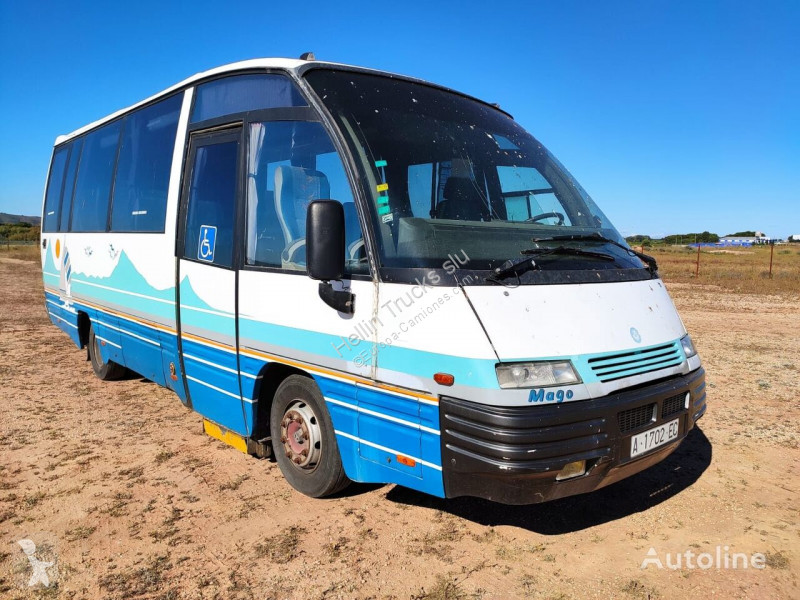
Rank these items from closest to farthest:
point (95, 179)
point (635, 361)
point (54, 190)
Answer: point (635, 361), point (95, 179), point (54, 190)

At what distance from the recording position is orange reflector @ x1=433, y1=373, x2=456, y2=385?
10.3 feet

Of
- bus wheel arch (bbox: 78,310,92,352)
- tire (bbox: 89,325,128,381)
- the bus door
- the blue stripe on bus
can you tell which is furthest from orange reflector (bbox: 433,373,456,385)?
bus wheel arch (bbox: 78,310,92,352)

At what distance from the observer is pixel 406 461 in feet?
11.1

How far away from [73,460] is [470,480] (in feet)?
12.2

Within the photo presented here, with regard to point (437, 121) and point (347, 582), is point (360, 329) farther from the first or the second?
point (437, 121)

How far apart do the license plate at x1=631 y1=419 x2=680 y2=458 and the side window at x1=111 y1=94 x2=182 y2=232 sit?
4370mm

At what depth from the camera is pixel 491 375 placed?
3.03 meters

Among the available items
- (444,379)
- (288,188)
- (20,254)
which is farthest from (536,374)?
(20,254)

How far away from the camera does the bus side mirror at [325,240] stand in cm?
333

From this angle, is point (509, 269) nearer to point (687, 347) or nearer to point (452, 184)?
point (452, 184)

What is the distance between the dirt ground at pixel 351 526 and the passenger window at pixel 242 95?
2.80 m

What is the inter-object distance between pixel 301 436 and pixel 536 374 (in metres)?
1.86

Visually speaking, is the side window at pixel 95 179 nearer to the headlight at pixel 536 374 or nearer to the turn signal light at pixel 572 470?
the headlight at pixel 536 374

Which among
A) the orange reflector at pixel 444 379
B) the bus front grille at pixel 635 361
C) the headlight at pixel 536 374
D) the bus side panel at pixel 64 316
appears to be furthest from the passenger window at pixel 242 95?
the bus side panel at pixel 64 316
